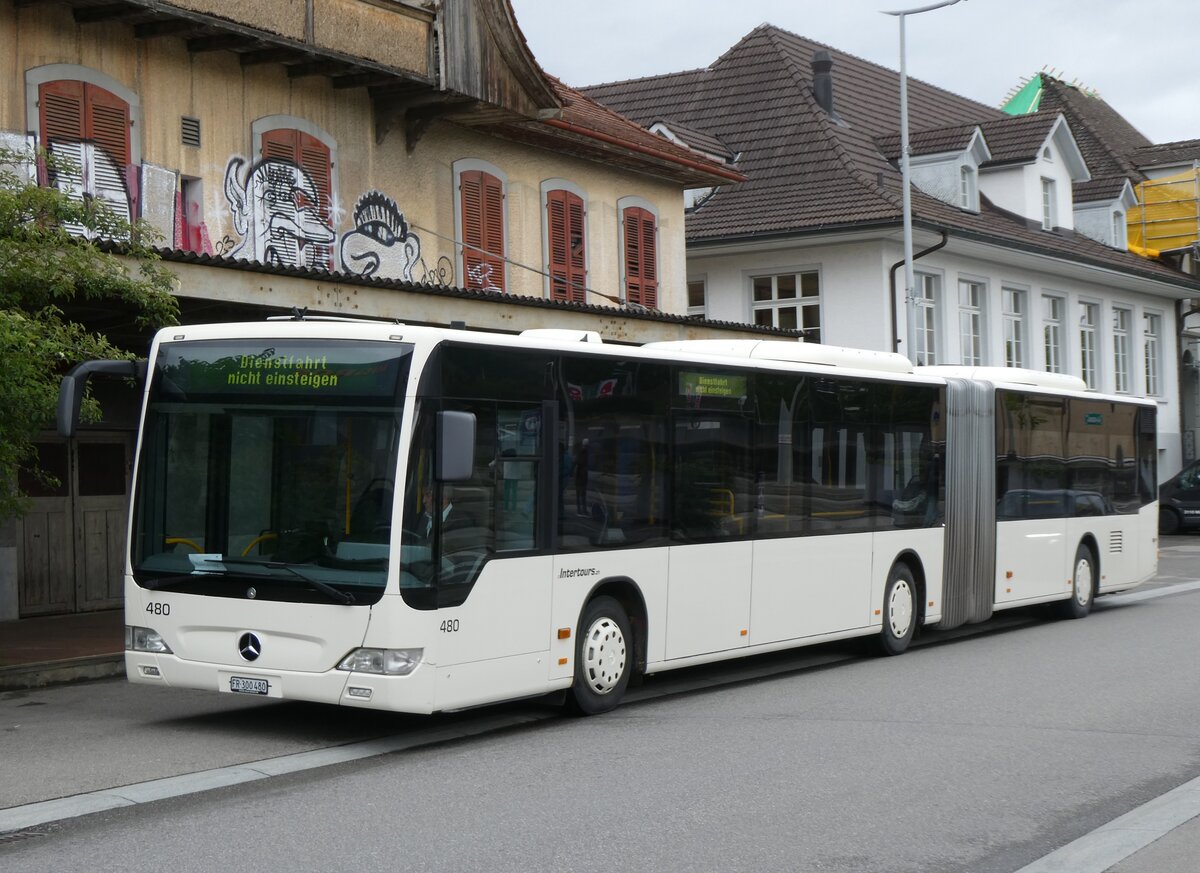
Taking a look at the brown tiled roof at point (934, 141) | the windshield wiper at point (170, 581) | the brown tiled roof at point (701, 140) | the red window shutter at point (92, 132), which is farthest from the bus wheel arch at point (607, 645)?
the brown tiled roof at point (934, 141)

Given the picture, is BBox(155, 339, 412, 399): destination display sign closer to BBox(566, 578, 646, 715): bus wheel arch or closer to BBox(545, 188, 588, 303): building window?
BBox(566, 578, 646, 715): bus wheel arch

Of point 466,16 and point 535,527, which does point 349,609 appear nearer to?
point 535,527

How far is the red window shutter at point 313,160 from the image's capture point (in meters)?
18.6

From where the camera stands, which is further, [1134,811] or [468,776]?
[468,776]

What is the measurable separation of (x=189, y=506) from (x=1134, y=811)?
583 centimetres

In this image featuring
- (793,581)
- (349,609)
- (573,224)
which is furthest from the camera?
(573,224)

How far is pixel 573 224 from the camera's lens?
24016 mm

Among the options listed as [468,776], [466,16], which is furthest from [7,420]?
[466,16]

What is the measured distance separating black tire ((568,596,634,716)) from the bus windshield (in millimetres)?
2049

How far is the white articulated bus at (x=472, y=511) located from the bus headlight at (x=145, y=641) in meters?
0.02

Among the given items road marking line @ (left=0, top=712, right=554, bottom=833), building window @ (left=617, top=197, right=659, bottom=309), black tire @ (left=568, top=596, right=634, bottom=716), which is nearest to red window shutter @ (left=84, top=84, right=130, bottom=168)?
black tire @ (left=568, top=596, right=634, bottom=716)

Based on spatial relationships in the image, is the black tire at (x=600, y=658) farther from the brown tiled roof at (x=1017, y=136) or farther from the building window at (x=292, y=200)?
the brown tiled roof at (x=1017, y=136)

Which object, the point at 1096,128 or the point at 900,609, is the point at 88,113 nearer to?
the point at 900,609

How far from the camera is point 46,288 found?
40.2ft
